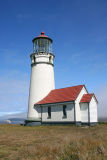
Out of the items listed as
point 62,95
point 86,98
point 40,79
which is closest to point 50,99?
point 62,95

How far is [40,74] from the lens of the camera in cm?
3184

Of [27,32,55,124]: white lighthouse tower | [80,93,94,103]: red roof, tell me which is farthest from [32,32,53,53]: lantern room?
[80,93,94,103]: red roof

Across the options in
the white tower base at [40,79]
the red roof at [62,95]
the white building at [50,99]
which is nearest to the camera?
the white building at [50,99]

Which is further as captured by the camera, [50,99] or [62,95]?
[50,99]

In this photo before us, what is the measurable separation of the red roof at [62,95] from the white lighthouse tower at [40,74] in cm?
132

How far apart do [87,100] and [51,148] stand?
1909 cm

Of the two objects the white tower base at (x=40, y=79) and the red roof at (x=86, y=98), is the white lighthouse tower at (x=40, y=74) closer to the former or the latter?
the white tower base at (x=40, y=79)

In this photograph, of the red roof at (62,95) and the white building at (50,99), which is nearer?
the white building at (50,99)

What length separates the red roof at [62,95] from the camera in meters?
27.1

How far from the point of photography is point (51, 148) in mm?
7871

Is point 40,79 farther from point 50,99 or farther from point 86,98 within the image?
point 86,98

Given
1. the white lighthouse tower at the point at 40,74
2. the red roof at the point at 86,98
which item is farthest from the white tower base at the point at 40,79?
the red roof at the point at 86,98

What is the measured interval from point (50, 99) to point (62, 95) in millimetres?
2094

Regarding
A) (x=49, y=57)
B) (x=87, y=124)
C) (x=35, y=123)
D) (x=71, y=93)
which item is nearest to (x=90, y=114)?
(x=87, y=124)
